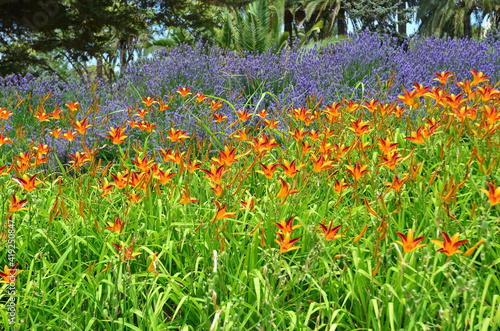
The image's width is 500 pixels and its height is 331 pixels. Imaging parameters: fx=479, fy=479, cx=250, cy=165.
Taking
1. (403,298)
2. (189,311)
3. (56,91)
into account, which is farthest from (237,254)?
(56,91)

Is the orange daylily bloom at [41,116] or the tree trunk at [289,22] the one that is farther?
the tree trunk at [289,22]

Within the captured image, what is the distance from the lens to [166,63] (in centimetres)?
579

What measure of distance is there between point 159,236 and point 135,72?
13.0ft

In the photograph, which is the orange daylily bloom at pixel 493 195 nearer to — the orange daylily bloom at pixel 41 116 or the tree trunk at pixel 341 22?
the orange daylily bloom at pixel 41 116

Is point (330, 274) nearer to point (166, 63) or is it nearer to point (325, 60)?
point (325, 60)

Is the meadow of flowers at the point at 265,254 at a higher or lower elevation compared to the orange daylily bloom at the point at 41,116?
lower

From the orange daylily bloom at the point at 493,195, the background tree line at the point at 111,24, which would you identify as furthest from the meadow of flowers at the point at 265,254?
the background tree line at the point at 111,24

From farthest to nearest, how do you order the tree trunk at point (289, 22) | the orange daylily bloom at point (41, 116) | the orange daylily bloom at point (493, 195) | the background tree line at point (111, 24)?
the tree trunk at point (289, 22), the background tree line at point (111, 24), the orange daylily bloom at point (41, 116), the orange daylily bloom at point (493, 195)

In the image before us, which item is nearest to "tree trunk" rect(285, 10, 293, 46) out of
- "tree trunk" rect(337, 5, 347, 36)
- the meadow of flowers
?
"tree trunk" rect(337, 5, 347, 36)

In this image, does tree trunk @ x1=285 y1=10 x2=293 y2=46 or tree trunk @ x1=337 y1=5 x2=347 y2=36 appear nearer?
tree trunk @ x1=337 y1=5 x2=347 y2=36

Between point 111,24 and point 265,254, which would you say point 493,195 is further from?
point 111,24

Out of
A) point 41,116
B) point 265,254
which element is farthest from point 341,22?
point 265,254

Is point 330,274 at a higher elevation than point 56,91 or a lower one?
lower

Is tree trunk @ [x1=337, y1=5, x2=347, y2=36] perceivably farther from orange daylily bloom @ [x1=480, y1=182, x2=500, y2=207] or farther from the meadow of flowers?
orange daylily bloom @ [x1=480, y1=182, x2=500, y2=207]
